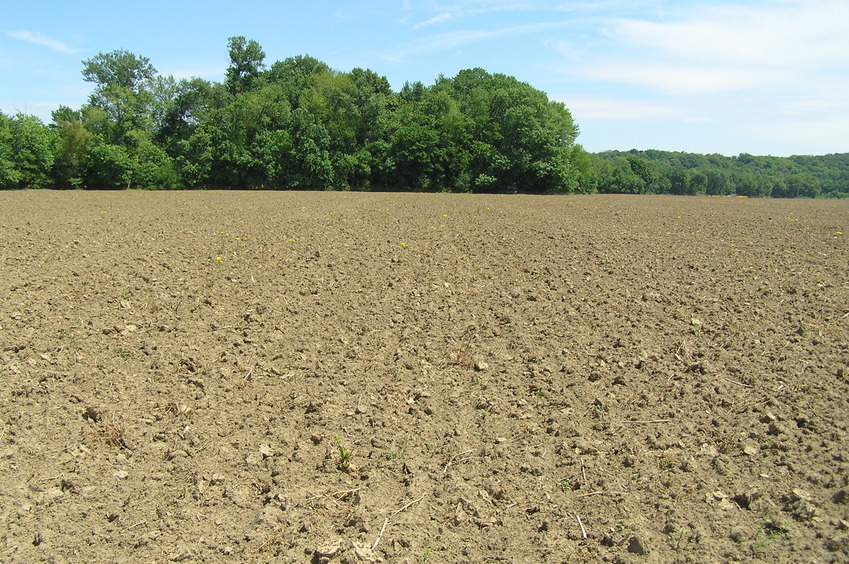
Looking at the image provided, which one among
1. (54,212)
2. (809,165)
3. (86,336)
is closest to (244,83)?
(54,212)

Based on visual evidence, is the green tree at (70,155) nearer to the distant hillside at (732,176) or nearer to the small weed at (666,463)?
the small weed at (666,463)

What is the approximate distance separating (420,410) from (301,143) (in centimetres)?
4805

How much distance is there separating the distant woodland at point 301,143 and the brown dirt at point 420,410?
127ft

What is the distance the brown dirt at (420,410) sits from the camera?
→ 4.70 meters

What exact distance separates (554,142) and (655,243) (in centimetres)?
3795

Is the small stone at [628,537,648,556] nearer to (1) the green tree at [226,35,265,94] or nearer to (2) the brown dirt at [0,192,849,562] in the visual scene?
(2) the brown dirt at [0,192,849,562]

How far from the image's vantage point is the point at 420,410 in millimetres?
6555

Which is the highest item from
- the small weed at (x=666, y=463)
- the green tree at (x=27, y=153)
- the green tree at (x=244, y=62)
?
the green tree at (x=244, y=62)

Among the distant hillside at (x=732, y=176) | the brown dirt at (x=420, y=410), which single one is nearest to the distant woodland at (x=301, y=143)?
the distant hillside at (x=732, y=176)

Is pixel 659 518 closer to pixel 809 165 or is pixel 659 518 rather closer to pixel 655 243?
pixel 655 243

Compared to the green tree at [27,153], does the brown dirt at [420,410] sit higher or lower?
lower

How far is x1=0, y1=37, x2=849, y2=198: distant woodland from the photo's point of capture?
4544 centimetres

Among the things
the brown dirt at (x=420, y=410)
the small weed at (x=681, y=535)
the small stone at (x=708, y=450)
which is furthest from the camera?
the small stone at (x=708, y=450)

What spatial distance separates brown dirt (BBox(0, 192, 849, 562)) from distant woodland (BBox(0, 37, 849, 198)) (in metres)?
38.9
